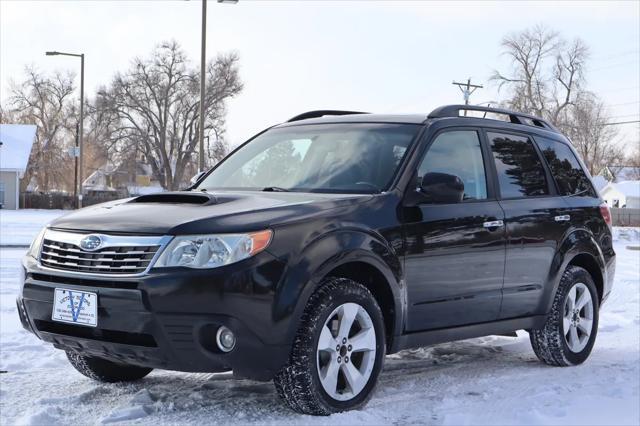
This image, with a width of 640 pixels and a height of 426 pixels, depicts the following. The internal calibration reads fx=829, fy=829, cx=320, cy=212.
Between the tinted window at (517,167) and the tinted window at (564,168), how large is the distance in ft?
0.62

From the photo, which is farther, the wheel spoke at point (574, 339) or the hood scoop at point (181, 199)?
the wheel spoke at point (574, 339)

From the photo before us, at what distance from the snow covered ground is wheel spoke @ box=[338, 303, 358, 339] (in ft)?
1.46

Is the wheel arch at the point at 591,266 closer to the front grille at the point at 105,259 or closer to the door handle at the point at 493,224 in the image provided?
the door handle at the point at 493,224

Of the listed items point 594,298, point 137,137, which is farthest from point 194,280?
point 137,137

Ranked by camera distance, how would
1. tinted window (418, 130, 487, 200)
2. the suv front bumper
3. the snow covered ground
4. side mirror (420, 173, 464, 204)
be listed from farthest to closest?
1. tinted window (418, 130, 487, 200)
2. side mirror (420, 173, 464, 204)
3. the snow covered ground
4. the suv front bumper

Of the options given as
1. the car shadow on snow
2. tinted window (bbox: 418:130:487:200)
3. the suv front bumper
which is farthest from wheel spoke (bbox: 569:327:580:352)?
the suv front bumper

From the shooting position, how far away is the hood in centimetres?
422

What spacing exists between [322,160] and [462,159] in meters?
0.99

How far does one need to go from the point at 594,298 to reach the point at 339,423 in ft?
10.6

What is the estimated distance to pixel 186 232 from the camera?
416 cm

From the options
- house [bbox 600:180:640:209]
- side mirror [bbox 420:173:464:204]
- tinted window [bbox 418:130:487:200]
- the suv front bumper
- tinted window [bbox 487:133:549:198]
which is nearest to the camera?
the suv front bumper

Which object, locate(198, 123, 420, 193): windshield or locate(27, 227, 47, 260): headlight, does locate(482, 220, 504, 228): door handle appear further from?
locate(27, 227, 47, 260): headlight

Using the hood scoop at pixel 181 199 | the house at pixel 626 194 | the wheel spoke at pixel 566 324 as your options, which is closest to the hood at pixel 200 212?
the hood scoop at pixel 181 199

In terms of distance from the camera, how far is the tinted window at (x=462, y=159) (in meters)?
5.48
